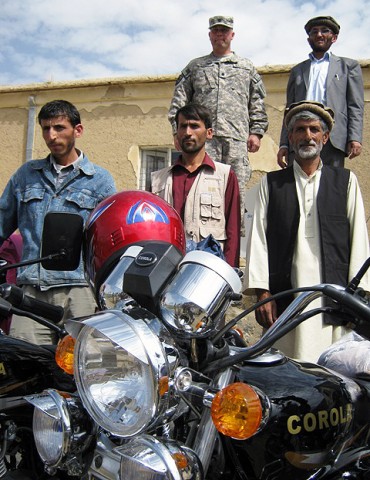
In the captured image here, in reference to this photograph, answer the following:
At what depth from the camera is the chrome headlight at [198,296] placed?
5.21 ft

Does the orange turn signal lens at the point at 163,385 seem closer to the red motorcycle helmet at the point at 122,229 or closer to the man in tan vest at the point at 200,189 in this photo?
the red motorcycle helmet at the point at 122,229

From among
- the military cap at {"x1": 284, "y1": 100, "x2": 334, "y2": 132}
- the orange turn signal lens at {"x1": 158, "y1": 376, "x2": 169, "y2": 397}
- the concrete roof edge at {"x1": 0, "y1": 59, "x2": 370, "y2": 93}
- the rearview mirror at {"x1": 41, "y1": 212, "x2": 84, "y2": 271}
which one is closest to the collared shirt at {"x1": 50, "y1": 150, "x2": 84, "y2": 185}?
the military cap at {"x1": 284, "y1": 100, "x2": 334, "y2": 132}

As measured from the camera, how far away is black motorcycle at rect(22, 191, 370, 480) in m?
1.48

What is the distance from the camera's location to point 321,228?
387cm

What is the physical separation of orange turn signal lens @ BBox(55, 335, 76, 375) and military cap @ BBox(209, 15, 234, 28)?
14.6ft

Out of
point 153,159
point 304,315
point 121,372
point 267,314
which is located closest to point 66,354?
point 121,372

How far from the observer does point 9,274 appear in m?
4.95

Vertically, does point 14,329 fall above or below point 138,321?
below

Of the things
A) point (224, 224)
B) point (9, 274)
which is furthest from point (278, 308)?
point (9, 274)

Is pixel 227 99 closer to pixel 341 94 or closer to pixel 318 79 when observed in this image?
pixel 318 79

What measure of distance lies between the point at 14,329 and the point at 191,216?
1493 millimetres

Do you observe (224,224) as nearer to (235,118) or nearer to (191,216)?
(191,216)

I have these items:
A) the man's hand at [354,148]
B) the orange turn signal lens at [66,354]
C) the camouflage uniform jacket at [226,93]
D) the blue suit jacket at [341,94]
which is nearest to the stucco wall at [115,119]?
the camouflage uniform jacket at [226,93]

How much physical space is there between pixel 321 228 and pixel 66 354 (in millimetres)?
2324
